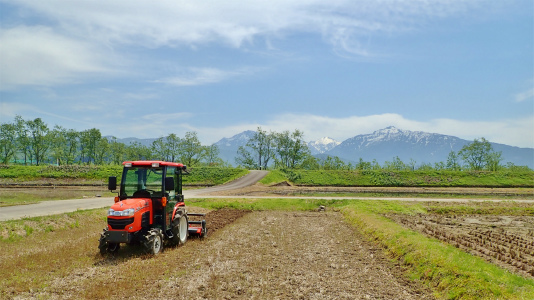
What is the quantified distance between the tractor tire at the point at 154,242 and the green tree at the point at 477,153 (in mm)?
102447

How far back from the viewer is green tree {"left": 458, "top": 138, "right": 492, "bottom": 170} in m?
96.6

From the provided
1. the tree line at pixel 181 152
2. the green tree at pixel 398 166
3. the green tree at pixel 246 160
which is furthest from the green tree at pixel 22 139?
the green tree at pixel 398 166

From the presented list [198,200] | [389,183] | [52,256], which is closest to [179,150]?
[389,183]

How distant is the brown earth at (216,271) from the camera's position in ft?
28.2

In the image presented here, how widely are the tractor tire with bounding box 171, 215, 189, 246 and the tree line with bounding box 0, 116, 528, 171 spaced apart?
75.1m

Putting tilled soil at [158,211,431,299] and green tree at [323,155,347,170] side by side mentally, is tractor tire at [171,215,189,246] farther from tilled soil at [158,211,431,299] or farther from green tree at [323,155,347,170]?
green tree at [323,155,347,170]

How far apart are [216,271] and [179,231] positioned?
353 centimetres

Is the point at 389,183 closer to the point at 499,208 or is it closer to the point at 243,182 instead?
the point at 243,182

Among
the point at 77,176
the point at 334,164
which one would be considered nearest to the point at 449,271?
the point at 77,176

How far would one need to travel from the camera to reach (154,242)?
11.7m

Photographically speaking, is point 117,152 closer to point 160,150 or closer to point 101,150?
point 101,150

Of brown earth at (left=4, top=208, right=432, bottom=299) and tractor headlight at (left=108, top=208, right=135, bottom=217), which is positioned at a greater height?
tractor headlight at (left=108, top=208, right=135, bottom=217)

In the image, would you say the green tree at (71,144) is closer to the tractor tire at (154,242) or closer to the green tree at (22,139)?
the green tree at (22,139)

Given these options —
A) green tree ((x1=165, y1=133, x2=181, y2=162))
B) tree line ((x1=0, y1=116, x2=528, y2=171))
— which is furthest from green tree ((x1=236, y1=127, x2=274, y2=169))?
green tree ((x1=165, y1=133, x2=181, y2=162))
